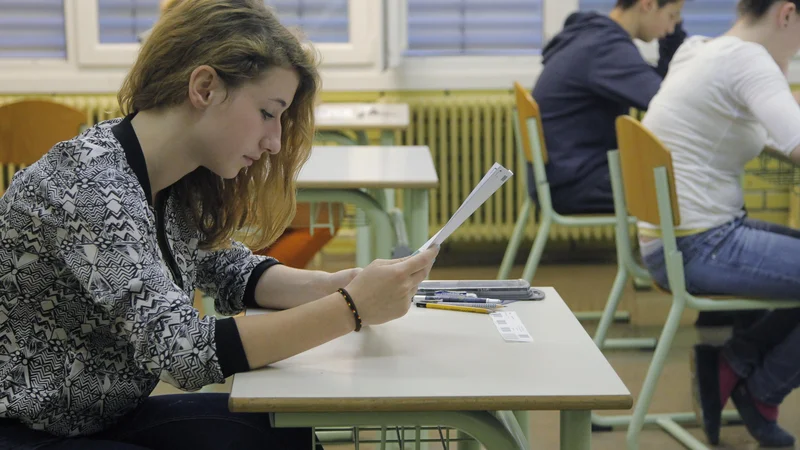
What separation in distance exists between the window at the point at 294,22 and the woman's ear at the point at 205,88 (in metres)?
3.58

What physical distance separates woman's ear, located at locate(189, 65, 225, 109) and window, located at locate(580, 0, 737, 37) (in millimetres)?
3867

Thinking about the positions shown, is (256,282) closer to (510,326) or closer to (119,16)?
(510,326)

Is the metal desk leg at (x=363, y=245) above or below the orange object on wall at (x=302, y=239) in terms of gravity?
below

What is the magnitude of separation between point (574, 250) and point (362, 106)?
50.4 inches

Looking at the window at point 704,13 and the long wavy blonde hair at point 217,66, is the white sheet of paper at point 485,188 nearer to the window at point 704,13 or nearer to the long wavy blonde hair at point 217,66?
the long wavy blonde hair at point 217,66

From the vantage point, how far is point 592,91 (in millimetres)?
3406

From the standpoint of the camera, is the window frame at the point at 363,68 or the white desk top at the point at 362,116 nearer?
the white desk top at the point at 362,116

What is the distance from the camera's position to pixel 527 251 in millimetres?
4863

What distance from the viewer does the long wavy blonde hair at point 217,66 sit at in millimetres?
1238

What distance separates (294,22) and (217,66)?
367 centimetres

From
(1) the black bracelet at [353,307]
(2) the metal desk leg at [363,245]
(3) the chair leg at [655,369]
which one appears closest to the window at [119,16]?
(2) the metal desk leg at [363,245]

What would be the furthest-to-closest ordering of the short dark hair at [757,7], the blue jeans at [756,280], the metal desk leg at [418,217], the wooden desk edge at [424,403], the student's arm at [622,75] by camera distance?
the student's arm at [622,75], the metal desk leg at [418,217], the short dark hair at [757,7], the blue jeans at [756,280], the wooden desk edge at [424,403]

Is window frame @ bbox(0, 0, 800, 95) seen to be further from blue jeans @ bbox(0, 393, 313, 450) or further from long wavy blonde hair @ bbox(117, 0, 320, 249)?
blue jeans @ bbox(0, 393, 313, 450)

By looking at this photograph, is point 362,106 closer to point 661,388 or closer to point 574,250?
point 574,250
